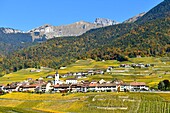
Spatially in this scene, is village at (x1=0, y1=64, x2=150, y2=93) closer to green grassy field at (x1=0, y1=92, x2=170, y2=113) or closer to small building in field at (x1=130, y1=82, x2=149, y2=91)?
small building in field at (x1=130, y1=82, x2=149, y2=91)

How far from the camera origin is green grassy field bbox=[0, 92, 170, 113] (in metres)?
95.6

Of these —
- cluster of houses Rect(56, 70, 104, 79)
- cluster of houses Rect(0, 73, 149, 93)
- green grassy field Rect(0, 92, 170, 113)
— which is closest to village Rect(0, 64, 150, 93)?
cluster of houses Rect(0, 73, 149, 93)

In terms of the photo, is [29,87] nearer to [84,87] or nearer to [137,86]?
[84,87]

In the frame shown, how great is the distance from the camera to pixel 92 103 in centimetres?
10262

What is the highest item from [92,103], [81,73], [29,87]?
[81,73]

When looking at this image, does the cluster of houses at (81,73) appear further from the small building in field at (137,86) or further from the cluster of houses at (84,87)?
the small building in field at (137,86)

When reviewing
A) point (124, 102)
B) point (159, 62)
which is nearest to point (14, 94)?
point (124, 102)

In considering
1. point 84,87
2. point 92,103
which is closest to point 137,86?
point 84,87

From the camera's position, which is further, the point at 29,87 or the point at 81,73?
the point at 81,73

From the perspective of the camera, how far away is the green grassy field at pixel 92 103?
95.6 meters

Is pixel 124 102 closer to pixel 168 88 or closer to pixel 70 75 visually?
pixel 168 88

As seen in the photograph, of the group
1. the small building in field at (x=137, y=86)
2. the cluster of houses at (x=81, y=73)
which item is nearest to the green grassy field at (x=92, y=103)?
the small building in field at (x=137, y=86)

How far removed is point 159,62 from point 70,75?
166ft

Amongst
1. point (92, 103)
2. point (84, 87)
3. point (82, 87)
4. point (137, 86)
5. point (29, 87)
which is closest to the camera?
point (92, 103)
